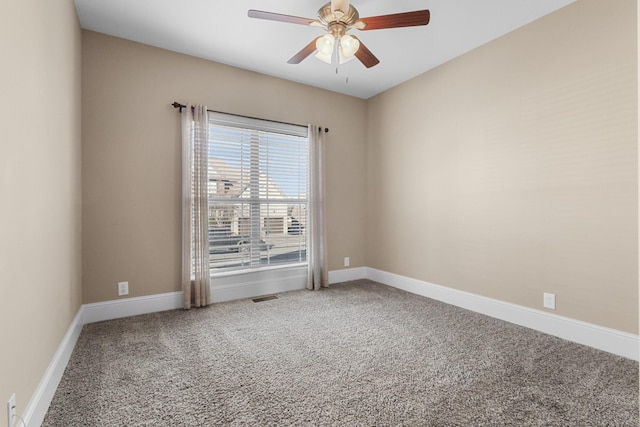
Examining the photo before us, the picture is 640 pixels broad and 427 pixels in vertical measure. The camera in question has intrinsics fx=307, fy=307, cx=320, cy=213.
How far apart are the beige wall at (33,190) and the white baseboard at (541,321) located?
3404 mm

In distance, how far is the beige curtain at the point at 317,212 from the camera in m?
4.01

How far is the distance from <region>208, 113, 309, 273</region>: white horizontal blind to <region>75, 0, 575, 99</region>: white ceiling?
72 centimetres

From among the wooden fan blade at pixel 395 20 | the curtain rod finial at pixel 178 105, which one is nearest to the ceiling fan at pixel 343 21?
the wooden fan blade at pixel 395 20

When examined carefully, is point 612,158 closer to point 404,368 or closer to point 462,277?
point 462,277

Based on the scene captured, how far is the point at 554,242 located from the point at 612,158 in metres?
0.74

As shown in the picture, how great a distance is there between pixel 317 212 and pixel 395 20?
2.42 meters

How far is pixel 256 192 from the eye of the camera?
12.2 feet

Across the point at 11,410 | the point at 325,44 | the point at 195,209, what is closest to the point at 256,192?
the point at 195,209

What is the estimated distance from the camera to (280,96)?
3.86 meters

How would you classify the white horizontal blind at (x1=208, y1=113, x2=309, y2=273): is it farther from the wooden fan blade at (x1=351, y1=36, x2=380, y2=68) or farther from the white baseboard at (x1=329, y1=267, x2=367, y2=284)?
the wooden fan blade at (x1=351, y1=36, x2=380, y2=68)

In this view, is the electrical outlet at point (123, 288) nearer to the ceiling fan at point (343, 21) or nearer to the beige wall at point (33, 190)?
the beige wall at point (33, 190)

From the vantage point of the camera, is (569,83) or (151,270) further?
(151,270)

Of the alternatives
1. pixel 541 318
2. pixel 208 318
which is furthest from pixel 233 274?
pixel 541 318

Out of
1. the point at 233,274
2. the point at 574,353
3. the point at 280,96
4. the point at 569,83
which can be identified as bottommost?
the point at 574,353
